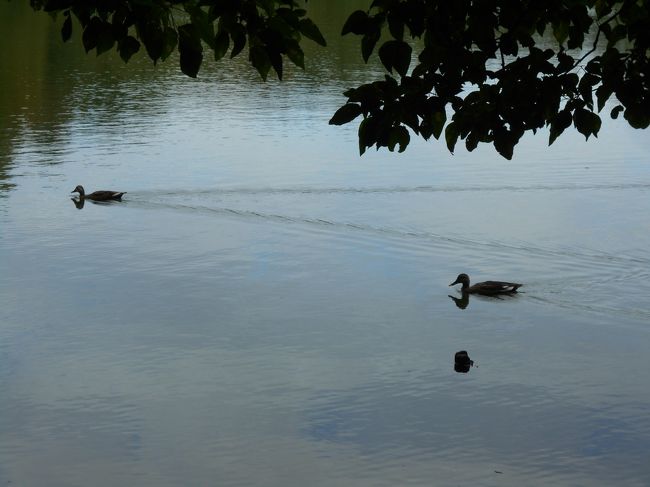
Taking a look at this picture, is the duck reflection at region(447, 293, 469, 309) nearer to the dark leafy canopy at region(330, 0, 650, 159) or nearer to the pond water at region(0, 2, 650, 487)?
the pond water at region(0, 2, 650, 487)

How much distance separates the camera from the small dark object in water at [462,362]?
10305 mm

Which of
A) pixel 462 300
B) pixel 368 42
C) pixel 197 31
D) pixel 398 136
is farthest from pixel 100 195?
pixel 197 31

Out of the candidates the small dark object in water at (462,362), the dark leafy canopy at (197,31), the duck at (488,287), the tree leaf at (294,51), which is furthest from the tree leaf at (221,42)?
the duck at (488,287)

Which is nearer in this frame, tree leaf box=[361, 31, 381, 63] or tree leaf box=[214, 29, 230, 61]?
tree leaf box=[214, 29, 230, 61]

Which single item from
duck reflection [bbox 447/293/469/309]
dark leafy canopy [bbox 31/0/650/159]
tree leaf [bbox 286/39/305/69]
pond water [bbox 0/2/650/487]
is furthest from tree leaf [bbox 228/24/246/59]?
duck reflection [bbox 447/293/469/309]

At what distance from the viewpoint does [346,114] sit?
5.92 metres

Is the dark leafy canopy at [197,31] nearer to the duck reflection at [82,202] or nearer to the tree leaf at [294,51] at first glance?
the tree leaf at [294,51]

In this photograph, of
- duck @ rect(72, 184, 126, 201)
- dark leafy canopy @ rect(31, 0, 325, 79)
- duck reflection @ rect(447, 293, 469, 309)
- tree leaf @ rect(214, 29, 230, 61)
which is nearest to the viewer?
dark leafy canopy @ rect(31, 0, 325, 79)

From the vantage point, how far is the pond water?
868cm

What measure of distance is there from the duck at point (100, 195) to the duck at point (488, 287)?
18.6ft

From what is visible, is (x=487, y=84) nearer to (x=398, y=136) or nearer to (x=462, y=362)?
(x=398, y=136)

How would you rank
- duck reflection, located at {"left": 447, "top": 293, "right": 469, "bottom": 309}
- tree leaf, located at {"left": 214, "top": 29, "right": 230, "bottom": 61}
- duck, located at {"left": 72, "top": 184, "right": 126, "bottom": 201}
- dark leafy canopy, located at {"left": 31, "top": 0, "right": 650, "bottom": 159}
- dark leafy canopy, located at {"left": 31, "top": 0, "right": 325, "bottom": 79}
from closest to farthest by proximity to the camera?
dark leafy canopy, located at {"left": 31, "top": 0, "right": 325, "bottom": 79}
tree leaf, located at {"left": 214, "top": 29, "right": 230, "bottom": 61}
dark leafy canopy, located at {"left": 31, "top": 0, "right": 650, "bottom": 159}
duck reflection, located at {"left": 447, "top": 293, "right": 469, "bottom": 309}
duck, located at {"left": 72, "top": 184, "right": 126, "bottom": 201}

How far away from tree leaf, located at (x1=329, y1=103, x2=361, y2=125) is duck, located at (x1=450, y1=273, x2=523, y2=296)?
647cm

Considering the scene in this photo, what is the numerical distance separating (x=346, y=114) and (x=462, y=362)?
481 cm
